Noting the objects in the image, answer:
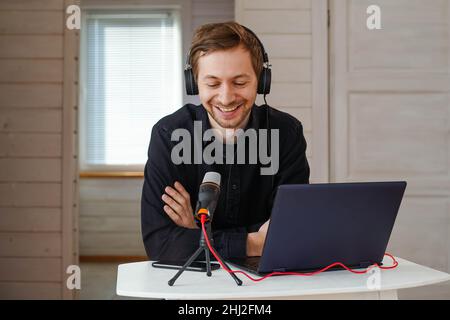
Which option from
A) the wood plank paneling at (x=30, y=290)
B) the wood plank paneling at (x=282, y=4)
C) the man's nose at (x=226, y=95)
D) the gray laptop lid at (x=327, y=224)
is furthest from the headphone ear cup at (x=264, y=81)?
the wood plank paneling at (x=30, y=290)

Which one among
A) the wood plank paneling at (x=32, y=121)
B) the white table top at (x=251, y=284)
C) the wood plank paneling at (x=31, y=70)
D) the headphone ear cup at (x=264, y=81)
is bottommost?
the white table top at (x=251, y=284)

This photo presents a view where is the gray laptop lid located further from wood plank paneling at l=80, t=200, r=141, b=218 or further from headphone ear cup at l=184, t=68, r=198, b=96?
wood plank paneling at l=80, t=200, r=141, b=218

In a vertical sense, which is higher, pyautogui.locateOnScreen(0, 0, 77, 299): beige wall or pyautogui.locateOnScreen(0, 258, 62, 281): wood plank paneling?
pyautogui.locateOnScreen(0, 0, 77, 299): beige wall

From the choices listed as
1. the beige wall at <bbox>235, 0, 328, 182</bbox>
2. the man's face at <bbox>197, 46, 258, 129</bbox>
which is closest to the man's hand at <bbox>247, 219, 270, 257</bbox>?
the man's face at <bbox>197, 46, 258, 129</bbox>

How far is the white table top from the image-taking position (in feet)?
3.60

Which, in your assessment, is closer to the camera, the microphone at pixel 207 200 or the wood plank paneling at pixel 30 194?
the microphone at pixel 207 200

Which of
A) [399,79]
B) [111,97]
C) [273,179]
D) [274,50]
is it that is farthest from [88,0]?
[273,179]

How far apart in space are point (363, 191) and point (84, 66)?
455 centimetres

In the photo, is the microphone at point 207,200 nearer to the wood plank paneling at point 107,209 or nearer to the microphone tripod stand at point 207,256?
the microphone tripod stand at point 207,256

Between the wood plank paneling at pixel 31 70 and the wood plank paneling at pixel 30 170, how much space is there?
0.44 metres

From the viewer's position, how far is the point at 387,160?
3.04 meters

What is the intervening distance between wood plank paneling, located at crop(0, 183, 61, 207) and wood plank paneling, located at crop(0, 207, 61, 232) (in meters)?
0.03

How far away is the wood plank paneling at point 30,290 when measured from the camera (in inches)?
123
